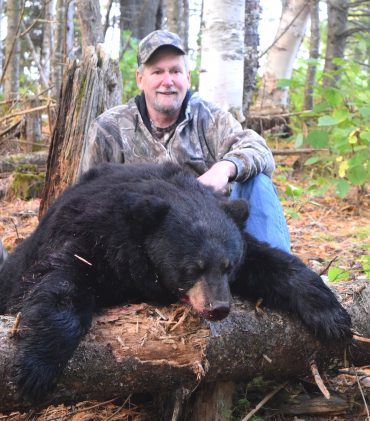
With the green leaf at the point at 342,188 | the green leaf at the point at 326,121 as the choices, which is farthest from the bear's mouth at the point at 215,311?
the green leaf at the point at 342,188

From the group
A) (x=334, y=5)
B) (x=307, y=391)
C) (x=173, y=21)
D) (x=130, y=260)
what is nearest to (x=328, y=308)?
(x=307, y=391)

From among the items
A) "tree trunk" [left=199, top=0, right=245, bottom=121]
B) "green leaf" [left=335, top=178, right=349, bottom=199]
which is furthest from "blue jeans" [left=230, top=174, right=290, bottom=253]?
"tree trunk" [left=199, top=0, right=245, bottom=121]

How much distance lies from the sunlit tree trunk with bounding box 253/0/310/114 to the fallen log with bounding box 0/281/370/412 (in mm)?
7583

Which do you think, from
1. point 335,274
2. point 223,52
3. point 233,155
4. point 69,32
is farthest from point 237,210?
point 69,32

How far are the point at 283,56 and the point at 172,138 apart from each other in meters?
6.29

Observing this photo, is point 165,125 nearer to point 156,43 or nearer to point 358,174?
point 156,43

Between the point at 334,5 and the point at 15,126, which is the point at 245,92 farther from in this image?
the point at 15,126

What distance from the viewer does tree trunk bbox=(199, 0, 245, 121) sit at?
21.1ft

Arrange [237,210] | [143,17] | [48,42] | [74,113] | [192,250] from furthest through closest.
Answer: [48,42]
[143,17]
[74,113]
[237,210]
[192,250]

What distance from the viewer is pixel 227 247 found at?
9.57ft

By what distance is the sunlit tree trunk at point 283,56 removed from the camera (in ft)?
32.3

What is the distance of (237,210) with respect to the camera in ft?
10.3

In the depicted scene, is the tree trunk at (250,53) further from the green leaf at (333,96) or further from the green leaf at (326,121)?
the green leaf at (326,121)

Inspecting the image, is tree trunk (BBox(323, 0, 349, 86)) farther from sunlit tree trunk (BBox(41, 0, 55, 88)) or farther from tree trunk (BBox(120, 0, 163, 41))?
sunlit tree trunk (BBox(41, 0, 55, 88))
